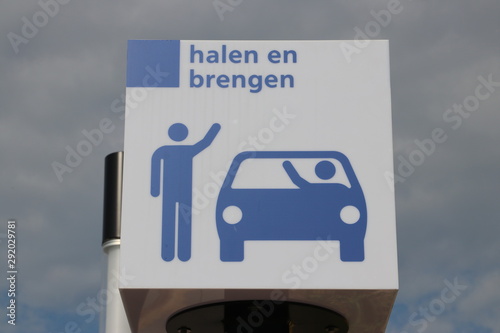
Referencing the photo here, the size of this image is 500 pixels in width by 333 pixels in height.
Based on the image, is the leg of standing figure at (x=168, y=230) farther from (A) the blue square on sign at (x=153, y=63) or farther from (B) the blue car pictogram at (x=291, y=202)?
(A) the blue square on sign at (x=153, y=63)

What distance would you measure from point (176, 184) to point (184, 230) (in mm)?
644

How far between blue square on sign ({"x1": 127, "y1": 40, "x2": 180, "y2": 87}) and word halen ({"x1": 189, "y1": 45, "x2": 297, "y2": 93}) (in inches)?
9.6

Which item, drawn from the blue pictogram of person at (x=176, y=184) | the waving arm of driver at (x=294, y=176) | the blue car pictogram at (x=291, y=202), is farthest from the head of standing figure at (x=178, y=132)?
the waving arm of driver at (x=294, y=176)

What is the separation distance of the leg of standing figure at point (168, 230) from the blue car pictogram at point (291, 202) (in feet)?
1.95

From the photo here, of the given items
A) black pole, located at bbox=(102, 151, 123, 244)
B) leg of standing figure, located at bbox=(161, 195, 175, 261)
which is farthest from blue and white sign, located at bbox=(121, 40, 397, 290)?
black pole, located at bbox=(102, 151, 123, 244)

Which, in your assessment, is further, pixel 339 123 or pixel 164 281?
pixel 339 123

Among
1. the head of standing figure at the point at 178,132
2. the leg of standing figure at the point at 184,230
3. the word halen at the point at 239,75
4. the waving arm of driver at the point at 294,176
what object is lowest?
the leg of standing figure at the point at 184,230

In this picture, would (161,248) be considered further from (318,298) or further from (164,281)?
(318,298)

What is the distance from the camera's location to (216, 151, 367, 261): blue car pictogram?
12.5 metres

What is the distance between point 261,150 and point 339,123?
1131mm

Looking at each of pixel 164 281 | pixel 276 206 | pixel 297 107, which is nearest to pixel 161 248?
pixel 164 281

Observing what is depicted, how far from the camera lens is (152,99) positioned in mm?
13195

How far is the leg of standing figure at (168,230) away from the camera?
12.4 metres

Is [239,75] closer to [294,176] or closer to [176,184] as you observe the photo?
[294,176]
